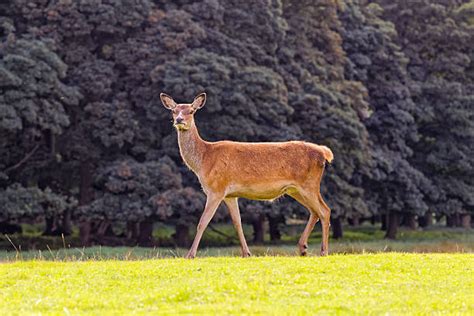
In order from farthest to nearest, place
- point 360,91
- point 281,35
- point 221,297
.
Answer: point 360,91 → point 281,35 → point 221,297

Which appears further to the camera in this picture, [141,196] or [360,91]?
[360,91]

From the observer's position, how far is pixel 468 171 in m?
40.5

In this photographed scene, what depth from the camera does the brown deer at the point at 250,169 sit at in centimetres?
1414

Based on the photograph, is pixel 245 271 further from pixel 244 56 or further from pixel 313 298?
pixel 244 56

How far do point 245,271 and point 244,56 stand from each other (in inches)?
931

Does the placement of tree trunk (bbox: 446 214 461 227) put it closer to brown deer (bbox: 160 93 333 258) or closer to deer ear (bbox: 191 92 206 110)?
brown deer (bbox: 160 93 333 258)

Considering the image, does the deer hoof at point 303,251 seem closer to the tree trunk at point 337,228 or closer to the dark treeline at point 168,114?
the dark treeline at point 168,114

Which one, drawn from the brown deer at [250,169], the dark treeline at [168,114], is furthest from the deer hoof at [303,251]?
the dark treeline at [168,114]

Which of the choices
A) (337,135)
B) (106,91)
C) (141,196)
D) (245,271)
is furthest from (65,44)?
(245,271)

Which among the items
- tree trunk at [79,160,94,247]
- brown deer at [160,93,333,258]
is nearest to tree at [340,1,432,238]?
tree trunk at [79,160,94,247]

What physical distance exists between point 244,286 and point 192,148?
16.0 ft

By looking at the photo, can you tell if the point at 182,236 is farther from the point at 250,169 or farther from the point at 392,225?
the point at 250,169

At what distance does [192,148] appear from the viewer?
14.5m

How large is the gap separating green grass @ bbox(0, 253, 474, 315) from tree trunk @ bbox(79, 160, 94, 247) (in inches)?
796
